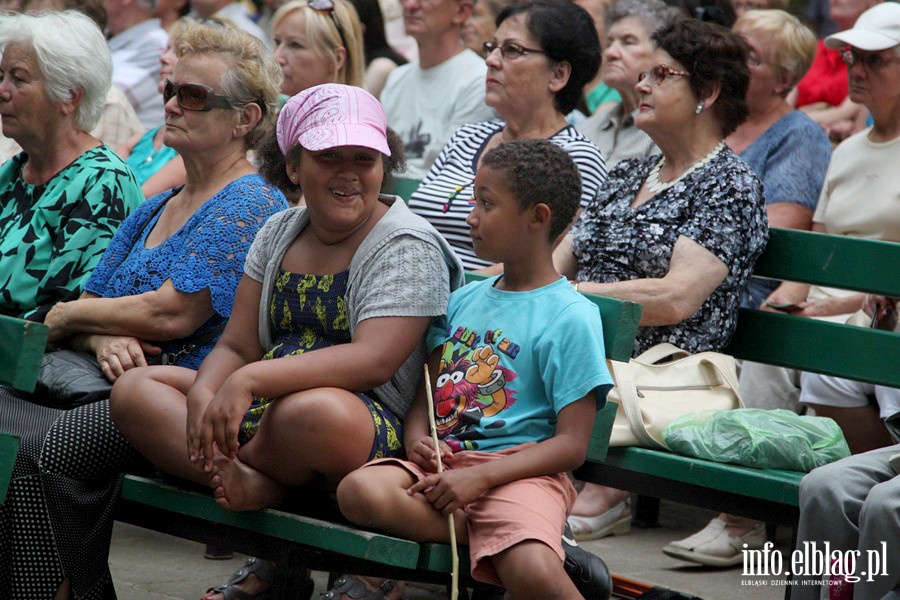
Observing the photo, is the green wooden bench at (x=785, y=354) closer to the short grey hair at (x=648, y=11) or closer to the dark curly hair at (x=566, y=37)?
the dark curly hair at (x=566, y=37)

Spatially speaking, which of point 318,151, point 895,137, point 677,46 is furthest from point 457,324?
point 895,137

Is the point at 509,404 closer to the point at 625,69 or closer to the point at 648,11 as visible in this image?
the point at 625,69

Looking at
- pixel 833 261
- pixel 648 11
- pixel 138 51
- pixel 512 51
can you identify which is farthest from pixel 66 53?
pixel 138 51

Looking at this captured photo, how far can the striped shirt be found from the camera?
15.0 ft

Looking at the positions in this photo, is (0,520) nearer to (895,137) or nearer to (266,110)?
(266,110)

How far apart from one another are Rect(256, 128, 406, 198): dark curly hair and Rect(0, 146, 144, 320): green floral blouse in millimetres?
624

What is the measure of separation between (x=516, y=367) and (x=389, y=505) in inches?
18.8

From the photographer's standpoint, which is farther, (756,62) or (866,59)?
(756,62)

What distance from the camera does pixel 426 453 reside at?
3.09 m

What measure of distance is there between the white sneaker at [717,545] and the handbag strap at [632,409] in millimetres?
1057

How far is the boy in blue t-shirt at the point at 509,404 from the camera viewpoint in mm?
2934

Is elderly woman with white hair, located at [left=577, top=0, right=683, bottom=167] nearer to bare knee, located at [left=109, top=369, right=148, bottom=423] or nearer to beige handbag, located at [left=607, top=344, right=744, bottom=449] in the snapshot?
beige handbag, located at [left=607, top=344, right=744, bottom=449]

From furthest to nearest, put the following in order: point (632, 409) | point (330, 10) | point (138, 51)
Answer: point (138, 51) < point (330, 10) < point (632, 409)

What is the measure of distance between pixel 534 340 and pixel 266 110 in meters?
1.42
